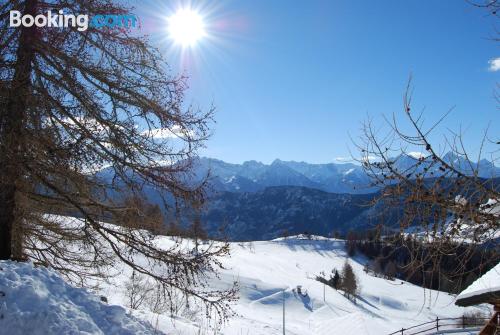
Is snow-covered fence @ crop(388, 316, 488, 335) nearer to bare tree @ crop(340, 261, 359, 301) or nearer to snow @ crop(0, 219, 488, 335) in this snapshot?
snow @ crop(0, 219, 488, 335)

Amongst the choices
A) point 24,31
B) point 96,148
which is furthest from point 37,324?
point 24,31

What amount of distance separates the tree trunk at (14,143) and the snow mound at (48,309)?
0.97 metres

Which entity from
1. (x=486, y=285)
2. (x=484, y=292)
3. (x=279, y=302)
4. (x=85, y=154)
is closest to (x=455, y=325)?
(x=486, y=285)

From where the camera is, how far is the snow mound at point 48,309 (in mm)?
4773

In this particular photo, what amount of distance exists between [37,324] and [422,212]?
4.57 m

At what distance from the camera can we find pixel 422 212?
11.4 ft

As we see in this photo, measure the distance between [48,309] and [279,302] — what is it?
6380cm

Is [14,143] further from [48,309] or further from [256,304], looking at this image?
[256,304]

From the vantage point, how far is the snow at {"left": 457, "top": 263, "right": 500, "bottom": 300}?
5627 millimetres

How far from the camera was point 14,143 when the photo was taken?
18.5 feet

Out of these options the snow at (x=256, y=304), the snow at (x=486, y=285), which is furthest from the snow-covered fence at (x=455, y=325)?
the snow at (x=486, y=285)

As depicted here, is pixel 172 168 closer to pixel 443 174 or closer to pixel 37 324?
pixel 37 324

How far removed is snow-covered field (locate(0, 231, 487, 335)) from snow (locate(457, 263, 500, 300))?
955mm

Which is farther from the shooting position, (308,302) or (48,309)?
(308,302)
